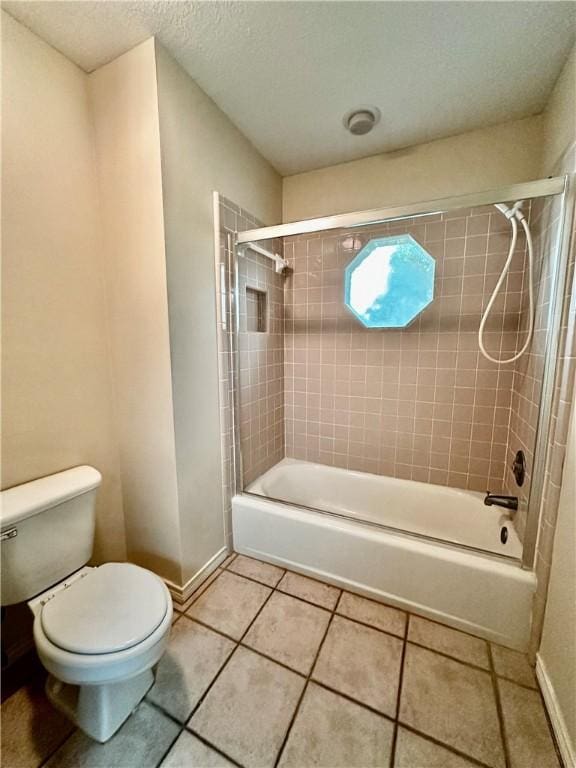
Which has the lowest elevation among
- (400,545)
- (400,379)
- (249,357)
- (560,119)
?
(400,545)

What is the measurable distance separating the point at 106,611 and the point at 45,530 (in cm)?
37

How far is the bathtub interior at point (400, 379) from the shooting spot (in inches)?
64.7

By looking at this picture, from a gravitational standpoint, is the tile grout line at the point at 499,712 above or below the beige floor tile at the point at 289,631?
above

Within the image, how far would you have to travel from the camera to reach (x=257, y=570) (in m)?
1.63

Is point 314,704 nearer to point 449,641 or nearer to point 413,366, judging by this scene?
point 449,641

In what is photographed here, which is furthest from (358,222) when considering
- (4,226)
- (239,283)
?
(4,226)

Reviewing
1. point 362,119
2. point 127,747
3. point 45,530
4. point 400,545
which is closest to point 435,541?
point 400,545

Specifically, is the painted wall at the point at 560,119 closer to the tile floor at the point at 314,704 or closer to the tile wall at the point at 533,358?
the tile wall at the point at 533,358

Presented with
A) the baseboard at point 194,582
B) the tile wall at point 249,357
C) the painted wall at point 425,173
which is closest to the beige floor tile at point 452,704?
the baseboard at point 194,582

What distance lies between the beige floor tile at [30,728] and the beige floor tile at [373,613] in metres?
1.08

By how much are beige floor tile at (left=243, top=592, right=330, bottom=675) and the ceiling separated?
2386mm

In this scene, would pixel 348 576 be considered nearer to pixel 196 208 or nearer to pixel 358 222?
pixel 358 222

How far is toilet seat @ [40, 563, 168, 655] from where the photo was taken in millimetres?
872

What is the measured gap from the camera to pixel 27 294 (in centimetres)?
109
